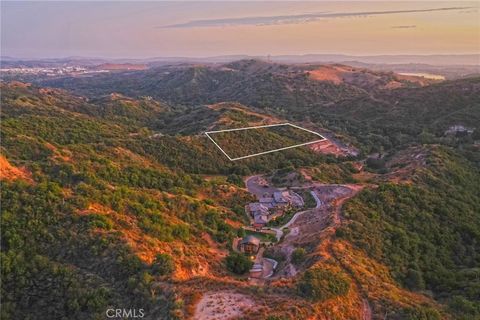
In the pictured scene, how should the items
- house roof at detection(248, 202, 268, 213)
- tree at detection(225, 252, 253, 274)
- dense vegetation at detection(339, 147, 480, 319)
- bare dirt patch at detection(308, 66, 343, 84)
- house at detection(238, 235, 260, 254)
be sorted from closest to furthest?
1. tree at detection(225, 252, 253, 274)
2. dense vegetation at detection(339, 147, 480, 319)
3. house at detection(238, 235, 260, 254)
4. house roof at detection(248, 202, 268, 213)
5. bare dirt patch at detection(308, 66, 343, 84)

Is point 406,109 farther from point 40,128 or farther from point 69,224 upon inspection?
point 69,224

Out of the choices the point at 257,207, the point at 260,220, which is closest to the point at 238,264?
the point at 260,220

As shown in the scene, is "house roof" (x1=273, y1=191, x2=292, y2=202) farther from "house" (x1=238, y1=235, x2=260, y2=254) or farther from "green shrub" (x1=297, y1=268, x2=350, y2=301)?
"green shrub" (x1=297, y1=268, x2=350, y2=301)

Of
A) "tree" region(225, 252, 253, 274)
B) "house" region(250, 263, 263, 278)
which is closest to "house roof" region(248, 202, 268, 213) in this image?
"house" region(250, 263, 263, 278)

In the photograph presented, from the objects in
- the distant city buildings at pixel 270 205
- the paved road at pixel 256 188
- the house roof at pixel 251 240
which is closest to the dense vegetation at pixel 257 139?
the paved road at pixel 256 188

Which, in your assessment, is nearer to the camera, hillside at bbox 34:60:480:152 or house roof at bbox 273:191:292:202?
house roof at bbox 273:191:292:202

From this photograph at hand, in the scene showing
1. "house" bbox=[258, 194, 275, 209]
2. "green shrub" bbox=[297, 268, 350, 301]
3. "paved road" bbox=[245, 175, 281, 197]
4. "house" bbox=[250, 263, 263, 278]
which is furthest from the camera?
"paved road" bbox=[245, 175, 281, 197]
